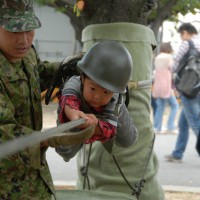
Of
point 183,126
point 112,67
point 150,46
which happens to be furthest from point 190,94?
point 112,67

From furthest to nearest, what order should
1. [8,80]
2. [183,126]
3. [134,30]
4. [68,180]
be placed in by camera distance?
[183,126] < [68,180] < [134,30] < [8,80]

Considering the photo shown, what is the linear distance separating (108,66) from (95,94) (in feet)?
0.49

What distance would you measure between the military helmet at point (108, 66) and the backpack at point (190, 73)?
4.59 m

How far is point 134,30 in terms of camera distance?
3734 millimetres

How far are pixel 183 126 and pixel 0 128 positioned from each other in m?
5.65

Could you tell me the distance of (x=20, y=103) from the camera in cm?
243

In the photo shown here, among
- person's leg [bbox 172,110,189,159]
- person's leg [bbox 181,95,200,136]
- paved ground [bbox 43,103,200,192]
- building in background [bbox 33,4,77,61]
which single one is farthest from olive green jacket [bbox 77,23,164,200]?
building in background [bbox 33,4,77,61]

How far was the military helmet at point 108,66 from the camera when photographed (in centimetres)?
242

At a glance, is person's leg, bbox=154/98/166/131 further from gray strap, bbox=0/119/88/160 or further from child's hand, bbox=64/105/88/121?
gray strap, bbox=0/119/88/160

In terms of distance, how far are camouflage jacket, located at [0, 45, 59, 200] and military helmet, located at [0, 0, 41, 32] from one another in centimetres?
16

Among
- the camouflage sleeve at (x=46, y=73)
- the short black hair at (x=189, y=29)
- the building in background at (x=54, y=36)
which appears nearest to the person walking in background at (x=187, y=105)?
the short black hair at (x=189, y=29)

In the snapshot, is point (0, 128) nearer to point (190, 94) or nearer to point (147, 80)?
point (147, 80)

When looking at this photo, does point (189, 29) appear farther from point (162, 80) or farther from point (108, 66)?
point (108, 66)

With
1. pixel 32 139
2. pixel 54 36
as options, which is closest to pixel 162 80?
pixel 32 139
